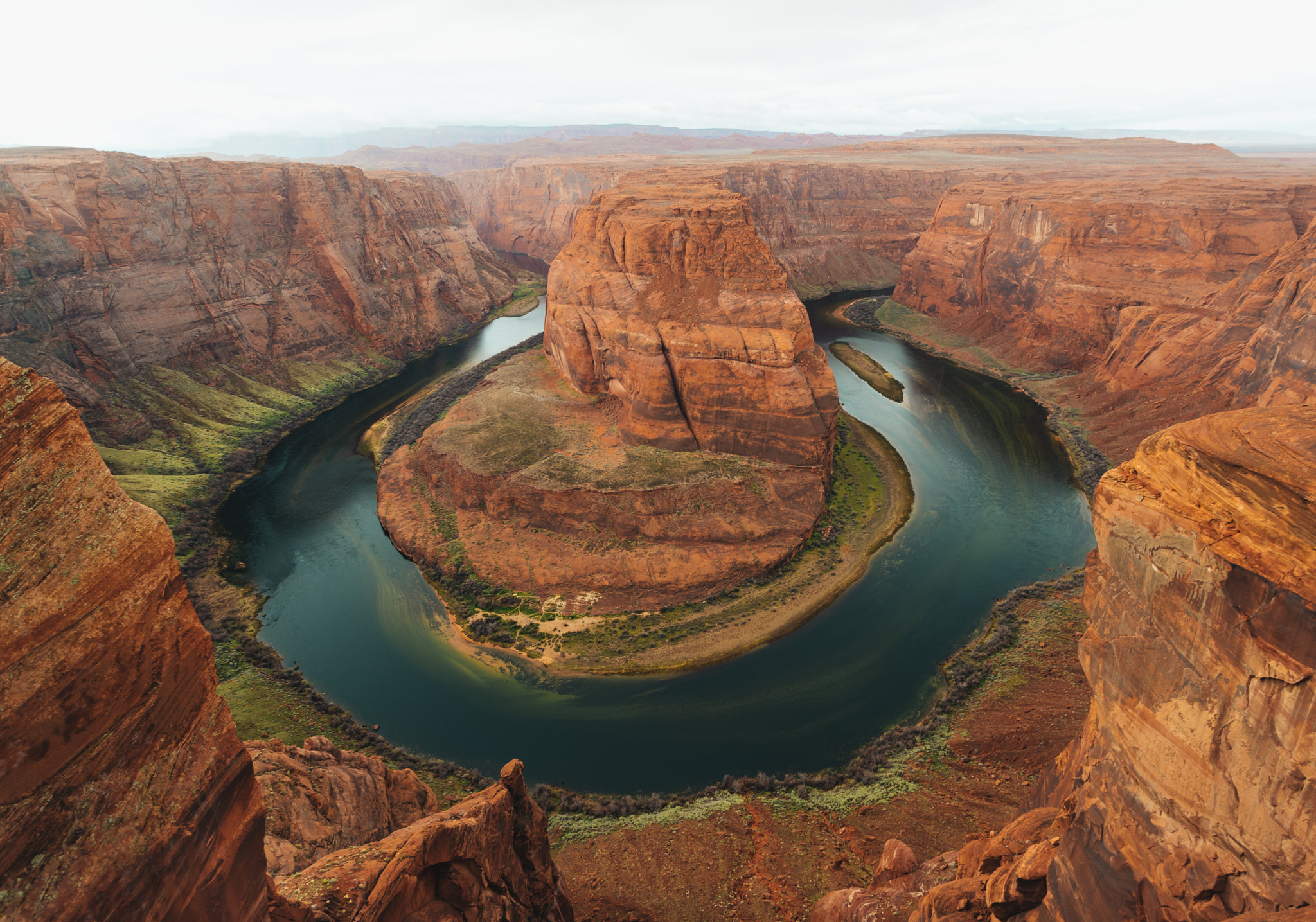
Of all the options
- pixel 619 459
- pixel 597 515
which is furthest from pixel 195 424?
pixel 597 515

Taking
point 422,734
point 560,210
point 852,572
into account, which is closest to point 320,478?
point 422,734

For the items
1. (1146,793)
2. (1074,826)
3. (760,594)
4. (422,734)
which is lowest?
(422,734)

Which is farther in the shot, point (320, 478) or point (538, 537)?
point (320, 478)

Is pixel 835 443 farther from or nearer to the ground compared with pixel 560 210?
nearer to the ground

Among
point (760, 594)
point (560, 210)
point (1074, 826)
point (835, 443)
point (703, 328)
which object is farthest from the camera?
point (560, 210)

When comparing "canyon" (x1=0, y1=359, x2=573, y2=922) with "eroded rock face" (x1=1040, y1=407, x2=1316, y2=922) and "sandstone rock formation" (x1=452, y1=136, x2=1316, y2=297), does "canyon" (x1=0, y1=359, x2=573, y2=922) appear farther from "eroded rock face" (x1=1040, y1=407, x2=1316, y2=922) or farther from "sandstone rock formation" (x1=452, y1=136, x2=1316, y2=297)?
"sandstone rock formation" (x1=452, y1=136, x2=1316, y2=297)

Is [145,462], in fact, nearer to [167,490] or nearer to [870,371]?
[167,490]

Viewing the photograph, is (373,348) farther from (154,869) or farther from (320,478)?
(154,869)
